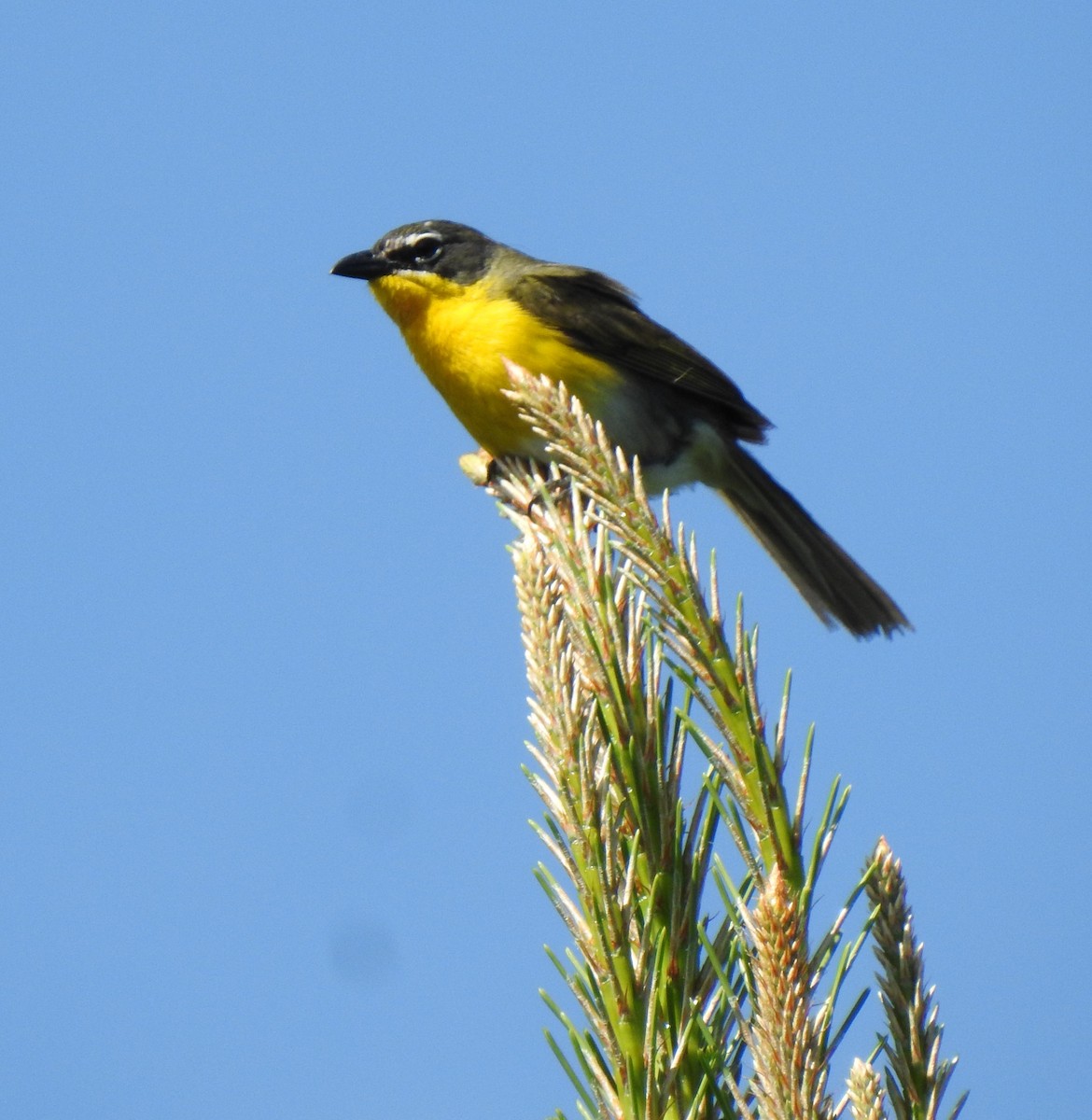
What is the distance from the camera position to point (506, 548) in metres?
2.68

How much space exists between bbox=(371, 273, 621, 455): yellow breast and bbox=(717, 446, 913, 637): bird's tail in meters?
1.14

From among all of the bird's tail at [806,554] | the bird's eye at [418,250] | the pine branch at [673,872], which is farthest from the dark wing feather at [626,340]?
the pine branch at [673,872]

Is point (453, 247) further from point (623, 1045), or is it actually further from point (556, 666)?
point (623, 1045)

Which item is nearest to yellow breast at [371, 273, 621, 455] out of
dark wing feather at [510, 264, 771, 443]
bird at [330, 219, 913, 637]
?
bird at [330, 219, 913, 637]

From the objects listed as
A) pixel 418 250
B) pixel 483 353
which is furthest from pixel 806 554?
pixel 418 250

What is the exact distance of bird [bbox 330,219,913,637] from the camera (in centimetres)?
660

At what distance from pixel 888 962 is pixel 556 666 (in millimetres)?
655

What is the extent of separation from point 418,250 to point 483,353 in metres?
1.18

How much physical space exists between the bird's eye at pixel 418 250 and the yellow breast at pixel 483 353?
0.65 ft

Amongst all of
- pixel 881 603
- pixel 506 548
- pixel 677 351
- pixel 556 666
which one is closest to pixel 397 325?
pixel 677 351

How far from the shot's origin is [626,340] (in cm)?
710

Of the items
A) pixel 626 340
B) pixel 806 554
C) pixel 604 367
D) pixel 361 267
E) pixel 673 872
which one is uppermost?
pixel 361 267

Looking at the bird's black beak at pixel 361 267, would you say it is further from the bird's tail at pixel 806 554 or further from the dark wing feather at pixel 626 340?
the bird's tail at pixel 806 554

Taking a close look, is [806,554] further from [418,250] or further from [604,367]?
[418,250]
